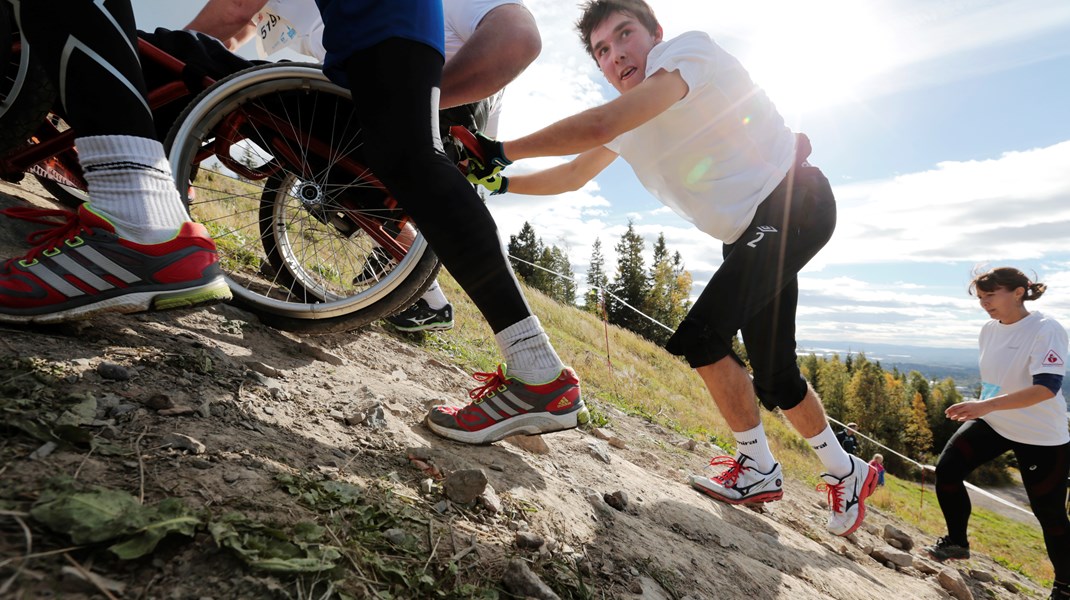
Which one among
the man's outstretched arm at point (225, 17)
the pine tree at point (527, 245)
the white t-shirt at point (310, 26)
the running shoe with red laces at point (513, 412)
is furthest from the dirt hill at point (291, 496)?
the pine tree at point (527, 245)

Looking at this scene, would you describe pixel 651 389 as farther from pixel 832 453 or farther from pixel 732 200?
pixel 732 200

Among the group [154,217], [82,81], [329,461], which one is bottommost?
[329,461]

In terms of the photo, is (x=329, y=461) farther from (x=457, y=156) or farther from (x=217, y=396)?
(x=457, y=156)

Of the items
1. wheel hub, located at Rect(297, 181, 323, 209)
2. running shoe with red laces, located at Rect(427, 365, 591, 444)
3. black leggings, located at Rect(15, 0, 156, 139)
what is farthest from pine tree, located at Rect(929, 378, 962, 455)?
black leggings, located at Rect(15, 0, 156, 139)

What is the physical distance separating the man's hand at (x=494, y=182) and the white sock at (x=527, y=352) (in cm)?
66

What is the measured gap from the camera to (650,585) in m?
1.31

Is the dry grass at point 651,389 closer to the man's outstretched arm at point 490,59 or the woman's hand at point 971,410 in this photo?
the woman's hand at point 971,410

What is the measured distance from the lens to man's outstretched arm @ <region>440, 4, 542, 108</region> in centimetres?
198

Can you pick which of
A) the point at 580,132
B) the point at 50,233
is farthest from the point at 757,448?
the point at 50,233

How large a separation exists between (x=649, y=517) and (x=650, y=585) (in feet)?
2.00

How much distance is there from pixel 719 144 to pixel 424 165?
1524 mm

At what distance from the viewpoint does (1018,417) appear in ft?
12.0

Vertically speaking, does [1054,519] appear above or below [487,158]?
below

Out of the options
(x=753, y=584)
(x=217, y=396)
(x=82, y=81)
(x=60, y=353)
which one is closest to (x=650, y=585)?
(x=753, y=584)
